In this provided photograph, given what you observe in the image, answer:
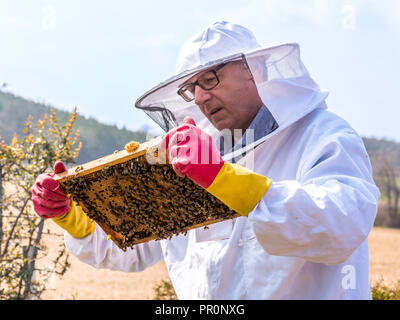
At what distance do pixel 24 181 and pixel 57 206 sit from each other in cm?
264

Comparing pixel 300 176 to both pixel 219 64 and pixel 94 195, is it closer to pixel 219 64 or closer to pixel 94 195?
pixel 219 64

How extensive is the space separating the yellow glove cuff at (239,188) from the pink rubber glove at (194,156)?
41mm

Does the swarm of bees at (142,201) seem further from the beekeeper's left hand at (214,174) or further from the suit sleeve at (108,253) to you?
the suit sleeve at (108,253)

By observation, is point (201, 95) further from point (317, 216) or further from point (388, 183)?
point (388, 183)

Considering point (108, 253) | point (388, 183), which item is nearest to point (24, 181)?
point (108, 253)

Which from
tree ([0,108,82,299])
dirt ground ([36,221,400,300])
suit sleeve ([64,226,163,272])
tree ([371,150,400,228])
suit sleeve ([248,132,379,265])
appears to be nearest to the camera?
suit sleeve ([248,132,379,265])

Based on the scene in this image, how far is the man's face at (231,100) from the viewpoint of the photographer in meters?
3.26

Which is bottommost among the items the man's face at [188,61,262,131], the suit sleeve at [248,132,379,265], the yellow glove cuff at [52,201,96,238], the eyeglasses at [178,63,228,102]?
the suit sleeve at [248,132,379,265]

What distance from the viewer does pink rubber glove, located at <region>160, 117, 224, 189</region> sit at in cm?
224

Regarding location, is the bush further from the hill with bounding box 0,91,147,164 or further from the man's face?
the hill with bounding box 0,91,147,164

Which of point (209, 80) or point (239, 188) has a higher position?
point (209, 80)

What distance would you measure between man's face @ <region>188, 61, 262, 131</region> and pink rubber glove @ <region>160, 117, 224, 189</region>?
37.9 inches

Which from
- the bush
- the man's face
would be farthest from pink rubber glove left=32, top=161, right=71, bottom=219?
the bush

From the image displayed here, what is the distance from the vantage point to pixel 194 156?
223 centimetres
